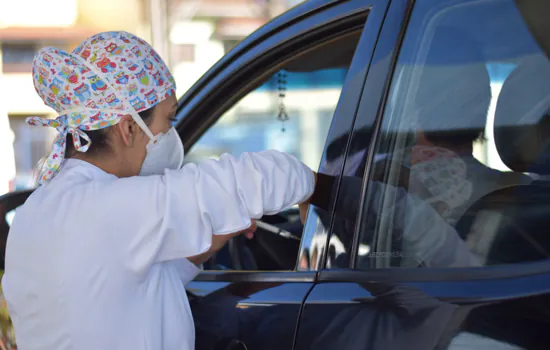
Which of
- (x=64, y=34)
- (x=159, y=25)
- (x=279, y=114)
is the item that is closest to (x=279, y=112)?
(x=279, y=114)

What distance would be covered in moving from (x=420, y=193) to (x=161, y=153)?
0.62 m

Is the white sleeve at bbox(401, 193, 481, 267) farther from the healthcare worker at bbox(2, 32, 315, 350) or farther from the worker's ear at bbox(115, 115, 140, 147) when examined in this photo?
the worker's ear at bbox(115, 115, 140, 147)

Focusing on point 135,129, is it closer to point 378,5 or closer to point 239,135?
point 378,5

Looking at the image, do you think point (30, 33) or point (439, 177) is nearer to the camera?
point (439, 177)

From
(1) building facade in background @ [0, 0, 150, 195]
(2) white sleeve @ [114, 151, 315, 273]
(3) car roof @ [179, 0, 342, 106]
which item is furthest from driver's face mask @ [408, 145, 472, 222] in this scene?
(1) building facade in background @ [0, 0, 150, 195]

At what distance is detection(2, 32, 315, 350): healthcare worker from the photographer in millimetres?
1601

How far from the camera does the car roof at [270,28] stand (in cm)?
194

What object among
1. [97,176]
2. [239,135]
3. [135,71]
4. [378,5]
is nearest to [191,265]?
[97,176]

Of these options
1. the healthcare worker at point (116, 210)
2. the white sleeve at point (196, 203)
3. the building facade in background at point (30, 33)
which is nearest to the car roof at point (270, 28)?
the healthcare worker at point (116, 210)

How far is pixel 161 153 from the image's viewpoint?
188cm

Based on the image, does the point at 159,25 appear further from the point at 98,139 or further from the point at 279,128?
the point at 98,139

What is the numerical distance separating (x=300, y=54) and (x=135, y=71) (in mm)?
521

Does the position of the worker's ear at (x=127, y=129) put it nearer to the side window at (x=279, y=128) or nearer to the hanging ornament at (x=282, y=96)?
the side window at (x=279, y=128)

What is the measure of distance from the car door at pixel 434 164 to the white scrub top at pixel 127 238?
0.58 feet
